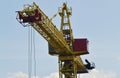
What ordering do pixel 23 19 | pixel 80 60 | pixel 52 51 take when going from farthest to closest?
pixel 80 60, pixel 52 51, pixel 23 19

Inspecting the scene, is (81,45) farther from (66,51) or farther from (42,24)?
(42,24)

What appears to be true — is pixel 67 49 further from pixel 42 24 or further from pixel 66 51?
pixel 42 24

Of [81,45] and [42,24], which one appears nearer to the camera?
[42,24]

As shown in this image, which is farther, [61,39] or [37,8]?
[61,39]

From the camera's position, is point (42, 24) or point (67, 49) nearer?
point (42, 24)

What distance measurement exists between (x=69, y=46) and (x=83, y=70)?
418 inches

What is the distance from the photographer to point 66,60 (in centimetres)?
9338

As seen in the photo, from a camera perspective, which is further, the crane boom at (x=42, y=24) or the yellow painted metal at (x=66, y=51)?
the yellow painted metal at (x=66, y=51)

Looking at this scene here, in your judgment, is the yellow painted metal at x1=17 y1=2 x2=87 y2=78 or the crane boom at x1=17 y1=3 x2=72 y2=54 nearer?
the crane boom at x1=17 y1=3 x2=72 y2=54

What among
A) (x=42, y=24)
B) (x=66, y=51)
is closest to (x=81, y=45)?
(x=66, y=51)

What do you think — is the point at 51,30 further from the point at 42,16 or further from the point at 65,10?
the point at 65,10

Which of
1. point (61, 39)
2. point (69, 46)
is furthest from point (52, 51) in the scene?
point (61, 39)

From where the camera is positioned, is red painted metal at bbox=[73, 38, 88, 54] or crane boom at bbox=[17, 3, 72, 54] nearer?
crane boom at bbox=[17, 3, 72, 54]

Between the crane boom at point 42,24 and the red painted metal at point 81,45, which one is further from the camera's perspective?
the red painted metal at point 81,45
